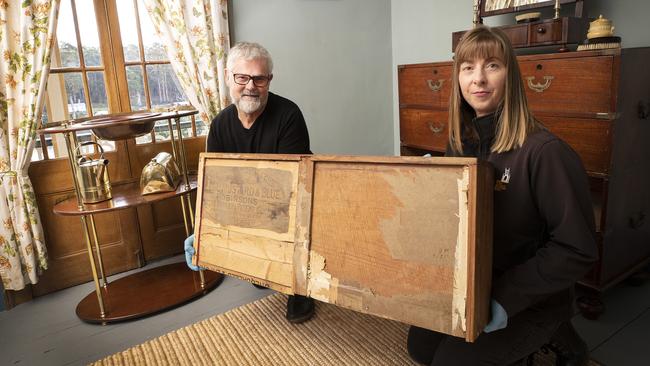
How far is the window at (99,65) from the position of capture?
261 cm

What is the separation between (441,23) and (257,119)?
6.08ft

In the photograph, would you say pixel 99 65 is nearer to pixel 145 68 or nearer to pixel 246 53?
pixel 145 68

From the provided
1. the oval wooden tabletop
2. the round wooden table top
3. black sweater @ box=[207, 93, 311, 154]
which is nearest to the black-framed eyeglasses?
black sweater @ box=[207, 93, 311, 154]

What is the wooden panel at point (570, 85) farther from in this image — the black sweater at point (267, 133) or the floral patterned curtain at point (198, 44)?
the floral patterned curtain at point (198, 44)

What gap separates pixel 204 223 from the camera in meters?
1.66

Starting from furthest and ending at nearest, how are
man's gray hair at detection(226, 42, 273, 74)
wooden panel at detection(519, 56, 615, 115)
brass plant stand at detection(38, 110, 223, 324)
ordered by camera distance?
brass plant stand at detection(38, 110, 223, 324) → man's gray hair at detection(226, 42, 273, 74) → wooden panel at detection(519, 56, 615, 115)

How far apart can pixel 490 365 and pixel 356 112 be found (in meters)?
2.68

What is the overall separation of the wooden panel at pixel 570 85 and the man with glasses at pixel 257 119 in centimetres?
114

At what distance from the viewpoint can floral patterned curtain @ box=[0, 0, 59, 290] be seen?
2.33 meters

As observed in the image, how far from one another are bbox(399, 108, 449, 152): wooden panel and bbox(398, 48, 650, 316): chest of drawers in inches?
24.7

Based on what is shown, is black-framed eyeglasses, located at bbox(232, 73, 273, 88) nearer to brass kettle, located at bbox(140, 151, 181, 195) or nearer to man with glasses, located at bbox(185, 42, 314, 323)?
man with glasses, located at bbox(185, 42, 314, 323)

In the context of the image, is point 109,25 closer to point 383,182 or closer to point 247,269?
point 247,269

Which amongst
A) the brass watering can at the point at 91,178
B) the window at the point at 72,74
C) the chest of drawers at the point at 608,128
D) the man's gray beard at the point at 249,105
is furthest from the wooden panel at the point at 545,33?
the window at the point at 72,74

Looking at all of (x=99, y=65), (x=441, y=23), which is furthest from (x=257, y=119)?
(x=441, y=23)
